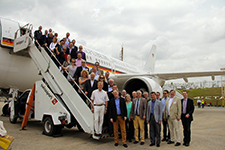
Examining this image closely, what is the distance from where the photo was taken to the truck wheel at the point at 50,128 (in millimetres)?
5195

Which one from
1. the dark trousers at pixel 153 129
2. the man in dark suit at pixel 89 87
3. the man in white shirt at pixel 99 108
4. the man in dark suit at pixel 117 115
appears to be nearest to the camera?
the man in white shirt at pixel 99 108

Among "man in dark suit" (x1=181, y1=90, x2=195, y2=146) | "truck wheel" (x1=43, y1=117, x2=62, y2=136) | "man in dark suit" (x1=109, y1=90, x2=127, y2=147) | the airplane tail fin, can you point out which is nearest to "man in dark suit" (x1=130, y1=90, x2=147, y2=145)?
"man in dark suit" (x1=109, y1=90, x2=127, y2=147)

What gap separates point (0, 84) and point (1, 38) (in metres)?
1.84

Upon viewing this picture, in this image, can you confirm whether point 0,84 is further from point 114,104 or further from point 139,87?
point 139,87

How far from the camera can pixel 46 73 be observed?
5.99m

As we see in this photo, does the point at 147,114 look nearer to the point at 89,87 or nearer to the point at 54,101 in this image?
the point at 89,87

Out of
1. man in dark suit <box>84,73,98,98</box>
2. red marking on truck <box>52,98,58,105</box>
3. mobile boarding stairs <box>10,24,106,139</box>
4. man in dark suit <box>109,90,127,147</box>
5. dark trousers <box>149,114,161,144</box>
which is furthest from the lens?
red marking on truck <box>52,98,58,105</box>

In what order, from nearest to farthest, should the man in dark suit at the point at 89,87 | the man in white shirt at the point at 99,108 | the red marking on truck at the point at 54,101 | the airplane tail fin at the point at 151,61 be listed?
the man in white shirt at the point at 99,108
the man in dark suit at the point at 89,87
the red marking on truck at the point at 54,101
the airplane tail fin at the point at 151,61

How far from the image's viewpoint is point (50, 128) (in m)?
5.28

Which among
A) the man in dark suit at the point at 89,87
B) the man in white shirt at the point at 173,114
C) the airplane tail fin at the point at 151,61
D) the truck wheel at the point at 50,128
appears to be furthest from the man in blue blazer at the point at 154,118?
the airplane tail fin at the point at 151,61

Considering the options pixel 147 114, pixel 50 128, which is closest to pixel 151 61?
pixel 147 114

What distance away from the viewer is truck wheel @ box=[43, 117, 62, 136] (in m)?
5.20

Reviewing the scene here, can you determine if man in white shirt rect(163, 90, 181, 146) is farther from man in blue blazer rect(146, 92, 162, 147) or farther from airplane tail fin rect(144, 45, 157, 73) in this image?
airplane tail fin rect(144, 45, 157, 73)

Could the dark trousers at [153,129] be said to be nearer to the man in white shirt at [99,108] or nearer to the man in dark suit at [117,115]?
the man in dark suit at [117,115]
